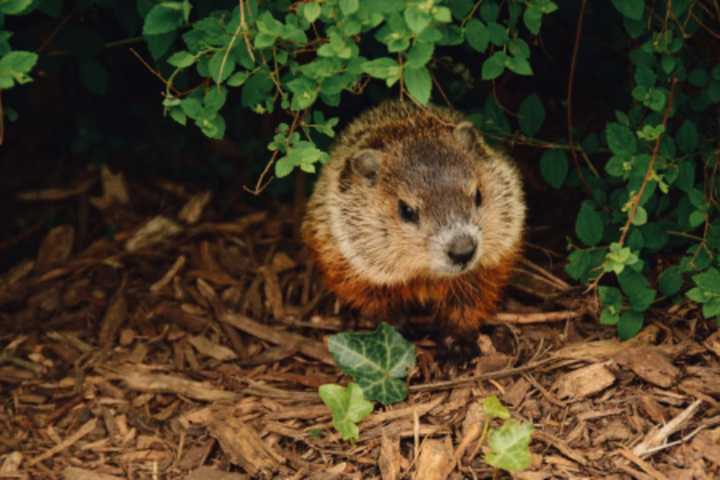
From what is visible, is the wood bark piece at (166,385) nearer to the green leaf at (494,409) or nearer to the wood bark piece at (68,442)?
the wood bark piece at (68,442)

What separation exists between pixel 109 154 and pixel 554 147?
12.4ft

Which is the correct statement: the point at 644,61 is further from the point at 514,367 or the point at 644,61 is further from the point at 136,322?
the point at 136,322

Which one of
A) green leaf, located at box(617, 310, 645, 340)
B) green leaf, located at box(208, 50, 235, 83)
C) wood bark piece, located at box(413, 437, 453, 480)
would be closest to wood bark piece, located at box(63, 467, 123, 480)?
wood bark piece, located at box(413, 437, 453, 480)

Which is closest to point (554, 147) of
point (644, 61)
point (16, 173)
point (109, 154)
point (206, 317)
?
point (644, 61)

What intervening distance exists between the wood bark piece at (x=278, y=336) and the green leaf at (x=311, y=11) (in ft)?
7.58

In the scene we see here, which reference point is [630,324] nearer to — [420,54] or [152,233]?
[420,54]

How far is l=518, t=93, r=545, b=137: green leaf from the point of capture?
514 cm

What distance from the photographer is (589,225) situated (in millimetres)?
4914

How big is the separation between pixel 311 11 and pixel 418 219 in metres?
1.34

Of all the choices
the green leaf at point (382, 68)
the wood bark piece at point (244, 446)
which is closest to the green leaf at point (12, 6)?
the green leaf at point (382, 68)

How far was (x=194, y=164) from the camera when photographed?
→ 7.17 meters

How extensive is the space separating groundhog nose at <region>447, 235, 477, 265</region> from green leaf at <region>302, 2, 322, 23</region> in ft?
4.40

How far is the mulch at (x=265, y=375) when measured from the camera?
14.7 feet

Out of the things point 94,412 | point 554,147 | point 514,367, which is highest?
point 554,147
